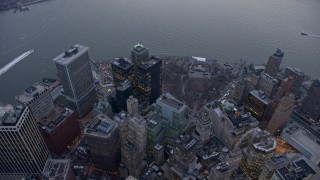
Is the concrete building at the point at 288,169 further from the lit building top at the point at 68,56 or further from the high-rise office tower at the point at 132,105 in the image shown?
the lit building top at the point at 68,56

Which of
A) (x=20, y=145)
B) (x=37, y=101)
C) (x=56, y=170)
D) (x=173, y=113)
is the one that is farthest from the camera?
(x=37, y=101)

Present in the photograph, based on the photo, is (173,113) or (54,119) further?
(173,113)

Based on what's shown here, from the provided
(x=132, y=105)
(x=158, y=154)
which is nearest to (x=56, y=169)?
(x=158, y=154)

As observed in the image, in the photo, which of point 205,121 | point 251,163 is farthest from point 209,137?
point 251,163

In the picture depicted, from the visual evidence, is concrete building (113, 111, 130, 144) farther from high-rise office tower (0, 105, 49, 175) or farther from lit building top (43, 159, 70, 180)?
high-rise office tower (0, 105, 49, 175)

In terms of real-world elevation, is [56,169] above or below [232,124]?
above

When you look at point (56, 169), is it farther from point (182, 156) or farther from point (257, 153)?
point (257, 153)
